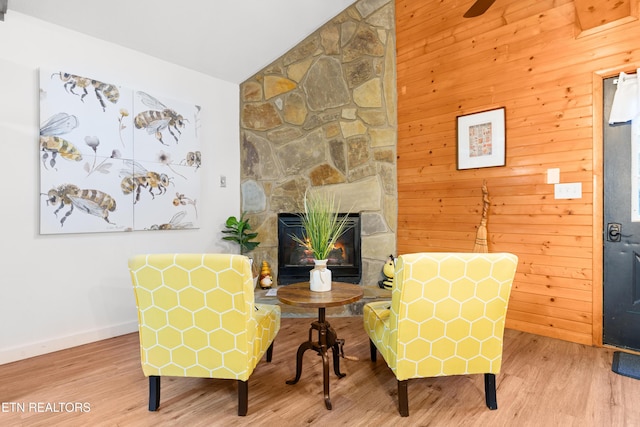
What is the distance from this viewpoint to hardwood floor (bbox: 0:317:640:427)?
183cm

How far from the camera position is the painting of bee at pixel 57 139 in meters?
2.73

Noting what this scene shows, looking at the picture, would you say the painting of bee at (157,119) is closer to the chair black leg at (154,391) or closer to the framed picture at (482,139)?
the chair black leg at (154,391)

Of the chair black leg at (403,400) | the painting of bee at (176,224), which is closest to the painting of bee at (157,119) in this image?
the painting of bee at (176,224)

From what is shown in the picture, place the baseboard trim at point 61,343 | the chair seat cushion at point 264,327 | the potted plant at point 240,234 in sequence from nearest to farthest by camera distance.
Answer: the chair seat cushion at point 264,327 → the baseboard trim at point 61,343 → the potted plant at point 240,234

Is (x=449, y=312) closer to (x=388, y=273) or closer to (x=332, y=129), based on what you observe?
(x=388, y=273)

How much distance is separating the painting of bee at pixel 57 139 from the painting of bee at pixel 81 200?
0.70 feet

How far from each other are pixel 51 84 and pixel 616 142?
4.39 meters

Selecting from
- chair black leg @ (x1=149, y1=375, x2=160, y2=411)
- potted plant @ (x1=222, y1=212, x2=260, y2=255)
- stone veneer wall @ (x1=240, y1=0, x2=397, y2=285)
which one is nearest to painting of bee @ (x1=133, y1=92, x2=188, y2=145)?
stone veneer wall @ (x1=240, y1=0, x2=397, y2=285)

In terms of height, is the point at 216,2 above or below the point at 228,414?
above

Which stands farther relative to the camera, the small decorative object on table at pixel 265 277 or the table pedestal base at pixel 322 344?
the small decorative object on table at pixel 265 277

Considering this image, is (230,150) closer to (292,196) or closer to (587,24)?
(292,196)

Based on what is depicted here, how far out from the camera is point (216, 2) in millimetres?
3277

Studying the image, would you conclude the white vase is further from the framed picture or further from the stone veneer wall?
the framed picture

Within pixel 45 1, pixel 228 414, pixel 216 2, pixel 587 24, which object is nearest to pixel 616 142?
pixel 587 24
